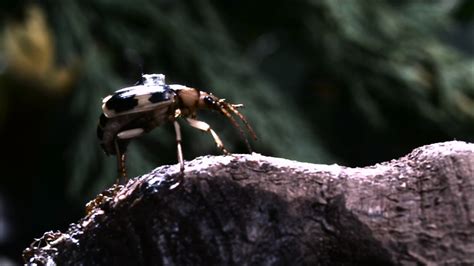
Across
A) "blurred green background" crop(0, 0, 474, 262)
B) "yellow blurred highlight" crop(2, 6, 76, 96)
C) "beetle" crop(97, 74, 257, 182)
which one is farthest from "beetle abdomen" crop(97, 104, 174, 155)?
"yellow blurred highlight" crop(2, 6, 76, 96)

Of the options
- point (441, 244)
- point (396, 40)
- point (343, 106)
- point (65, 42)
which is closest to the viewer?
point (441, 244)

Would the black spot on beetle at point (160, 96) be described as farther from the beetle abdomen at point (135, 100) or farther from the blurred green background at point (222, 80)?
the blurred green background at point (222, 80)

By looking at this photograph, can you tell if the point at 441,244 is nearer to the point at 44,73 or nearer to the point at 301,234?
the point at 301,234

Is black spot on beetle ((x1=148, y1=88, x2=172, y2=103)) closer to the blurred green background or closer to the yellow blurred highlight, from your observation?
the blurred green background

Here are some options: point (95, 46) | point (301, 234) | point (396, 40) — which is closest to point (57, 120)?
point (95, 46)

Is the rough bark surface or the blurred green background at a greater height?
the blurred green background
